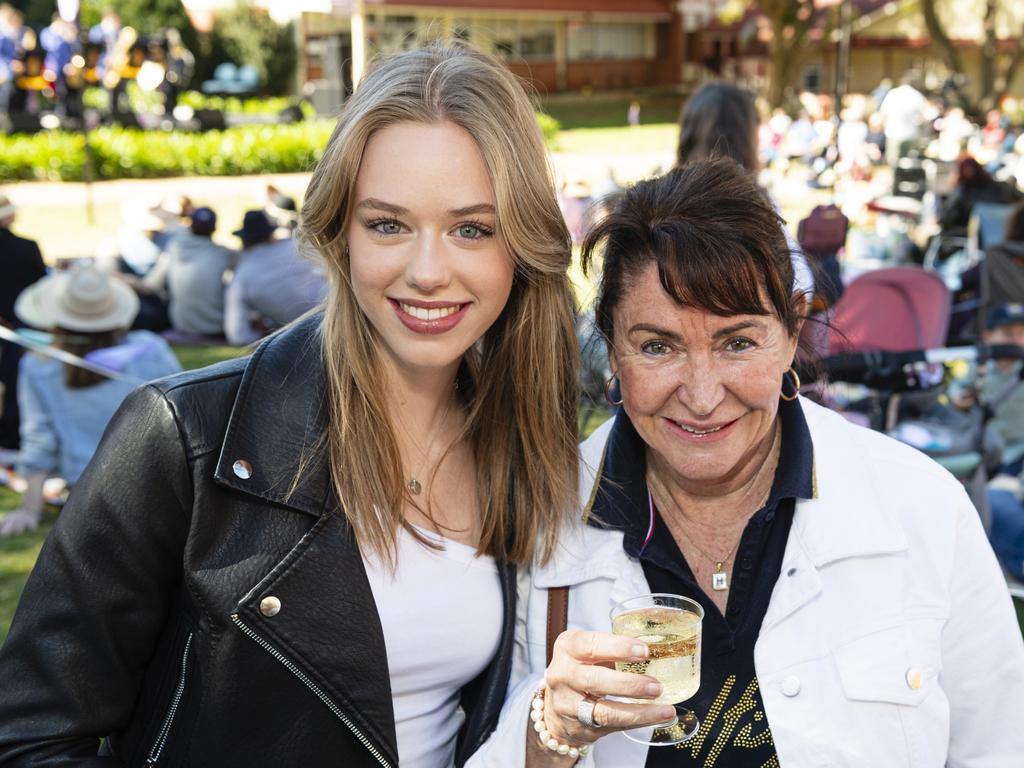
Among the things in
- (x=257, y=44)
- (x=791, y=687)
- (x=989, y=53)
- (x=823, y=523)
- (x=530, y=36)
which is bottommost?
(x=791, y=687)

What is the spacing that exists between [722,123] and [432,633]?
11.8ft

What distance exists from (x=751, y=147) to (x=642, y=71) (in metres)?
45.3

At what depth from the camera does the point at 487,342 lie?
8.45 feet

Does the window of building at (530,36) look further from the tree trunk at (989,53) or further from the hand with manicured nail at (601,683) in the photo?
the hand with manicured nail at (601,683)

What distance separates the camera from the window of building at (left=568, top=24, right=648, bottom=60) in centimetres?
4703

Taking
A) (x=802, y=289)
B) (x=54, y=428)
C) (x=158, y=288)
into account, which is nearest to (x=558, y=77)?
(x=158, y=288)

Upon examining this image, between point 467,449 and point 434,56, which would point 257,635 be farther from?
point 434,56

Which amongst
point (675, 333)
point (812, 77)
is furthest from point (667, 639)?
point (812, 77)

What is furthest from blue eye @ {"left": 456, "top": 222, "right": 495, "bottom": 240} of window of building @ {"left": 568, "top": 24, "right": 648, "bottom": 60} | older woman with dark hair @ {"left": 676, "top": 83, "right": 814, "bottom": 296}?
window of building @ {"left": 568, "top": 24, "right": 648, "bottom": 60}

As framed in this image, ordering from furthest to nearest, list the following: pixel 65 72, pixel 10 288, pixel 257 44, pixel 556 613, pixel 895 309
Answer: pixel 257 44 → pixel 65 72 → pixel 10 288 → pixel 895 309 → pixel 556 613

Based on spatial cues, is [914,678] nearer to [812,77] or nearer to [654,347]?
[654,347]

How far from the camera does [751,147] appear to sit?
5309mm

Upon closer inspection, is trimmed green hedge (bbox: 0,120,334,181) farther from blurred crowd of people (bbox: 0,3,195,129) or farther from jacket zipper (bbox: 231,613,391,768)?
jacket zipper (bbox: 231,613,391,768)

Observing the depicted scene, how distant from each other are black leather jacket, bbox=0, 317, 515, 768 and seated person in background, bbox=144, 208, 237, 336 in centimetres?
876
